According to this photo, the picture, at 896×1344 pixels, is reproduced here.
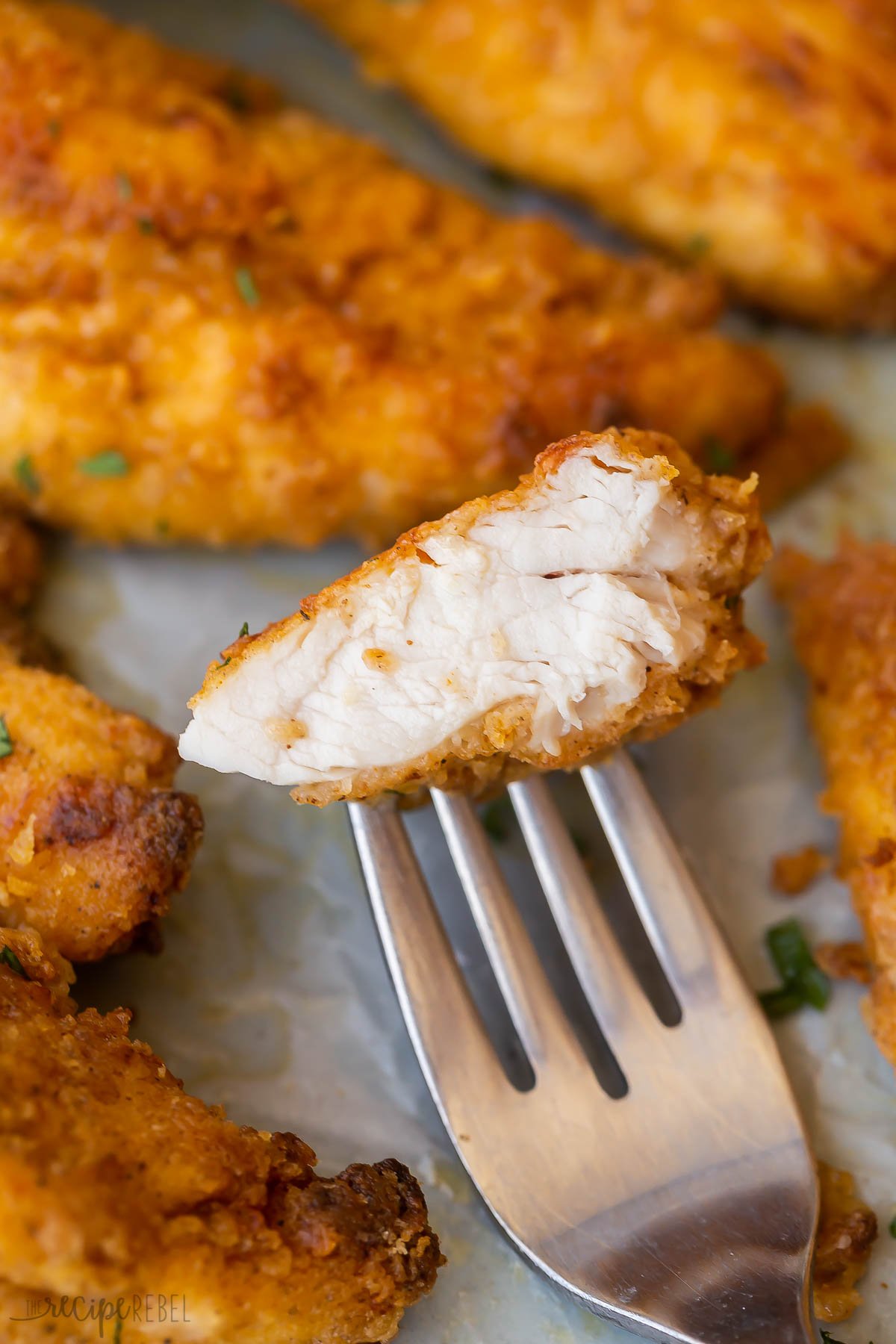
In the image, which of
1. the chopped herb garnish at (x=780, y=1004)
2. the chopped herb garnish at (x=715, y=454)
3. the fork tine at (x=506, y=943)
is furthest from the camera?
the chopped herb garnish at (x=715, y=454)

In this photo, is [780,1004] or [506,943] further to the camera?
[780,1004]

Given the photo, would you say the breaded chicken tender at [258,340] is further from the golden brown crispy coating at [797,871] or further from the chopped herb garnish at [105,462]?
the golden brown crispy coating at [797,871]

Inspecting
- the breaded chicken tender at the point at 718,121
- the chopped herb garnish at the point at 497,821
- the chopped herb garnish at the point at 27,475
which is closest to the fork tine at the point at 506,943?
the chopped herb garnish at the point at 497,821

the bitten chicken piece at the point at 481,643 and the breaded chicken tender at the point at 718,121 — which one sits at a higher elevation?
the breaded chicken tender at the point at 718,121

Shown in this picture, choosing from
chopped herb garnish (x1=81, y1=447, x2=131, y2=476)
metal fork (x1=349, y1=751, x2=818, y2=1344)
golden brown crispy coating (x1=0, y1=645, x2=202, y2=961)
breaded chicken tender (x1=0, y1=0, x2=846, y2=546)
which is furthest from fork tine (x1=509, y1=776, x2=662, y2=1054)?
chopped herb garnish (x1=81, y1=447, x2=131, y2=476)

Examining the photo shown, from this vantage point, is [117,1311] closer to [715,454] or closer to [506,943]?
[506,943]

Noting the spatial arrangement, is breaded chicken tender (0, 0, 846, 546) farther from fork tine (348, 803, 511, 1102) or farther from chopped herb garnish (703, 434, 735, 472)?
fork tine (348, 803, 511, 1102)

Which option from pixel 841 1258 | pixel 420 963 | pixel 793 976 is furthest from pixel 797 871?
pixel 420 963
